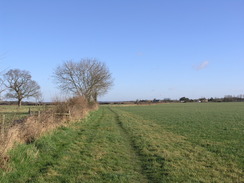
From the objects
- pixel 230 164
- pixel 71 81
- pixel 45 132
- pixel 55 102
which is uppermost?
pixel 71 81

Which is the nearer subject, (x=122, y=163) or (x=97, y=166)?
(x=97, y=166)

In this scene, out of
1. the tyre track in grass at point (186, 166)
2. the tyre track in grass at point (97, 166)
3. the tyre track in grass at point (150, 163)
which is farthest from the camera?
the tyre track in grass at point (150, 163)

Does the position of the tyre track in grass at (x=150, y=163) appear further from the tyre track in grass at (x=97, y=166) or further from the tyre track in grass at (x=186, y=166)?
the tyre track in grass at (x=97, y=166)

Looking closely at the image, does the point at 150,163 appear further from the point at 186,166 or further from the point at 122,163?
the point at 186,166

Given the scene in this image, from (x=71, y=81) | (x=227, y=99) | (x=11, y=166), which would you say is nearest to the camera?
(x=11, y=166)

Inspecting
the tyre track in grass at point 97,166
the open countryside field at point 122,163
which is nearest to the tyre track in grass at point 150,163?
the open countryside field at point 122,163

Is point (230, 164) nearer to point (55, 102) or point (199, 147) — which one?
point (199, 147)

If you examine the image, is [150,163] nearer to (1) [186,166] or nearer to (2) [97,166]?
(1) [186,166]

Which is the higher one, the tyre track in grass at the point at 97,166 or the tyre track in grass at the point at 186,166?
the tyre track in grass at the point at 97,166

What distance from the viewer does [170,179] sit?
5.88 metres

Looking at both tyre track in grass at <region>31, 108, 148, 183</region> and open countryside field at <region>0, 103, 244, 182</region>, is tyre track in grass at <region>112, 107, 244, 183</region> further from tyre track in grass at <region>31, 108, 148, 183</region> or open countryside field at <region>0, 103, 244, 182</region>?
tyre track in grass at <region>31, 108, 148, 183</region>

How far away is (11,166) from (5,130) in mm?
1737

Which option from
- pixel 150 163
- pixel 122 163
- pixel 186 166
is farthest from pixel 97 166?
pixel 186 166

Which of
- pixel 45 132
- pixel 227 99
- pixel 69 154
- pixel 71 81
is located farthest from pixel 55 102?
pixel 227 99
